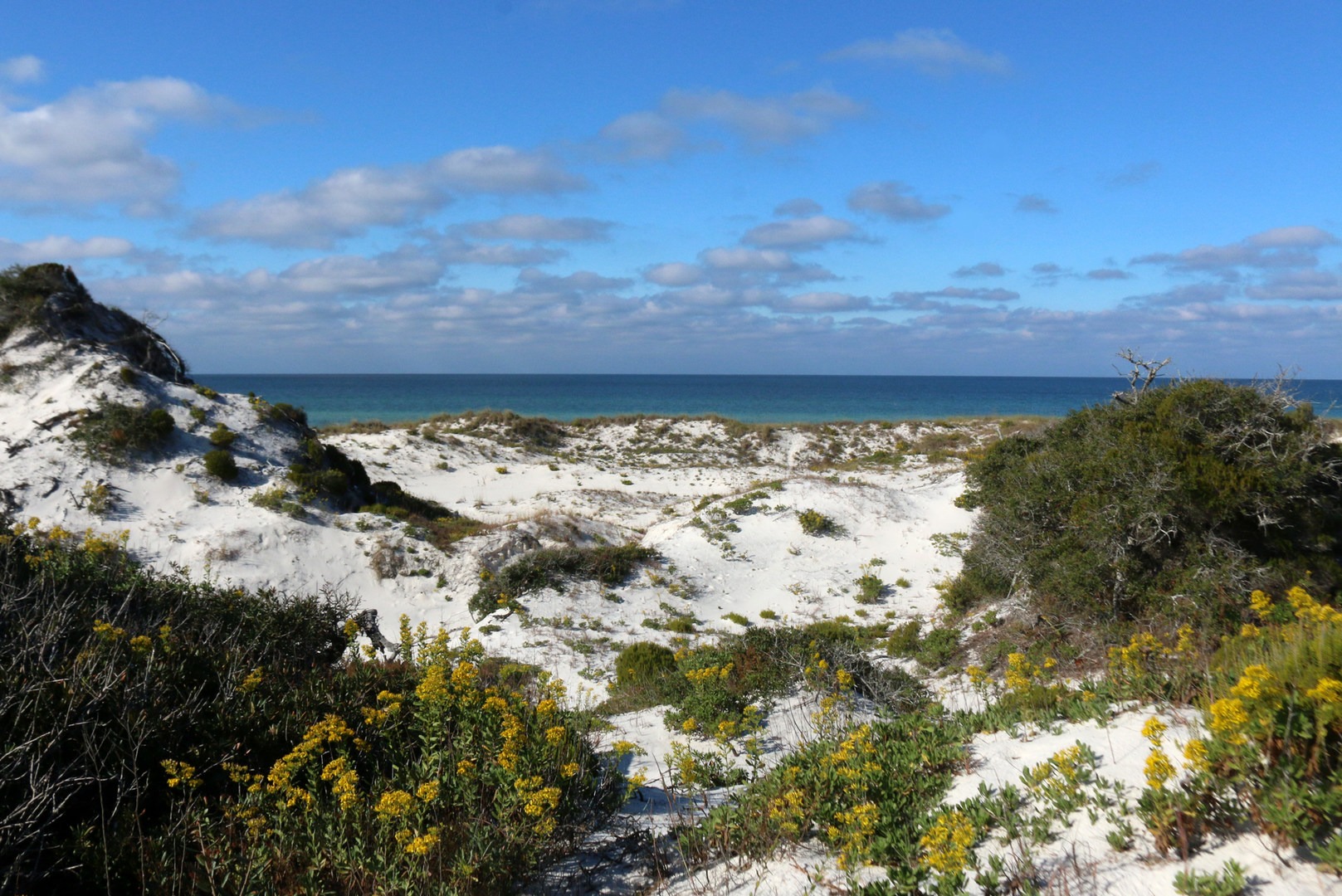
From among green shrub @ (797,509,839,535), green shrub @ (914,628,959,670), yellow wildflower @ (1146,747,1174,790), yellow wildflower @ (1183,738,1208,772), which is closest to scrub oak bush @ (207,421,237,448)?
green shrub @ (797,509,839,535)

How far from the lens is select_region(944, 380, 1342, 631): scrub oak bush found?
966 cm

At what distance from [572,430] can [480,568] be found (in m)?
26.8

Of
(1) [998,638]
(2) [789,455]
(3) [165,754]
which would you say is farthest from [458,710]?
(2) [789,455]

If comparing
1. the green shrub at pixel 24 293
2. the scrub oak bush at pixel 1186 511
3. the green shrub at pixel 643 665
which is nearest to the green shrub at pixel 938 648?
the scrub oak bush at pixel 1186 511

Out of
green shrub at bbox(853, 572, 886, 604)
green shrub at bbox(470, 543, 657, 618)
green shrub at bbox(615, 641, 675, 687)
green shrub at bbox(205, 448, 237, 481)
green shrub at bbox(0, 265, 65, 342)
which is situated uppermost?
green shrub at bbox(0, 265, 65, 342)

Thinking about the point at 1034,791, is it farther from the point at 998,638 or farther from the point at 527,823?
the point at 998,638

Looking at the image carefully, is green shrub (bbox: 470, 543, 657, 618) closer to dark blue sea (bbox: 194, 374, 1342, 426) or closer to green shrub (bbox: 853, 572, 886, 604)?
green shrub (bbox: 853, 572, 886, 604)

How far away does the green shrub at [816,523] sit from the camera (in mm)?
19594

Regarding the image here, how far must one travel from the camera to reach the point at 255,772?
476 centimetres

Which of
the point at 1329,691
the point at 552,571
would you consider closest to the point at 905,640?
the point at 552,571

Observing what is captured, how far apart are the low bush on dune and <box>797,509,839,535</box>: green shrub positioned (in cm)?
1405

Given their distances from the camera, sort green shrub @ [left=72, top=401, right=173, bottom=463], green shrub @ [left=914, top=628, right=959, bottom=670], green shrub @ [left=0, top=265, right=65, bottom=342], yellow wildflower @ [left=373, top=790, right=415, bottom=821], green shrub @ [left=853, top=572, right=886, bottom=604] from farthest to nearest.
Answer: green shrub @ [left=0, top=265, right=65, bottom=342] < green shrub @ [left=72, top=401, right=173, bottom=463] < green shrub @ [left=853, top=572, right=886, bottom=604] < green shrub @ [left=914, top=628, right=959, bottom=670] < yellow wildflower @ [left=373, top=790, right=415, bottom=821]

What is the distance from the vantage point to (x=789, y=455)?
40.2 m

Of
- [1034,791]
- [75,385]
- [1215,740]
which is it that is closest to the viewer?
[1215,740]
